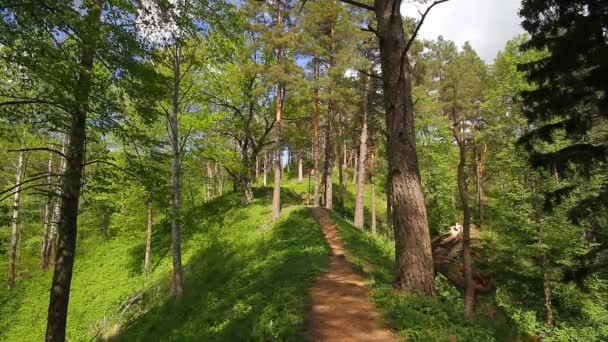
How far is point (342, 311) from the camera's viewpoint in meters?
6.55

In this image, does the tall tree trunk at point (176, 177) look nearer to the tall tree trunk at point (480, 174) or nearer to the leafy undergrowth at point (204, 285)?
the leafy undergrowth at point (204, 285)

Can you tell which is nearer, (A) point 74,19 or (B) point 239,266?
(A) point 74,19

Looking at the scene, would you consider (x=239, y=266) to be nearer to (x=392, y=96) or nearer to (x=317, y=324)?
(x=317, y=324)

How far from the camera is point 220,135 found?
904 inches

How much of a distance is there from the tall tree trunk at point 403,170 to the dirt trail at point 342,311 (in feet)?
Result: 3.08

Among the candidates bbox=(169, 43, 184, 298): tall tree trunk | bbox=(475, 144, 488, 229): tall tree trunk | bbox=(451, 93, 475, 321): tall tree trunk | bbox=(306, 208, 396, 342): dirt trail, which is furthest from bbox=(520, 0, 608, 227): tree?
bbox=(475, 144, 488, 229): tall tree trunk

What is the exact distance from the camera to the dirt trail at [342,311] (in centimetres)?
555

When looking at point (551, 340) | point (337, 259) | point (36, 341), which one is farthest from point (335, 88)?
point (36, 341)

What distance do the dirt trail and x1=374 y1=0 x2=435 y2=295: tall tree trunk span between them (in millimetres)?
940

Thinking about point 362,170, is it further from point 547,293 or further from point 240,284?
point 240,284

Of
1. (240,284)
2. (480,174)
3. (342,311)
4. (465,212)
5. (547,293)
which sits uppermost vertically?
(480,174)

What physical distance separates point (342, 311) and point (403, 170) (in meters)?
3.08

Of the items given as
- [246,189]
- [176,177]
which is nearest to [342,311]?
[176,177]

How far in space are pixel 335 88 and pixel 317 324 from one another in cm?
1529
